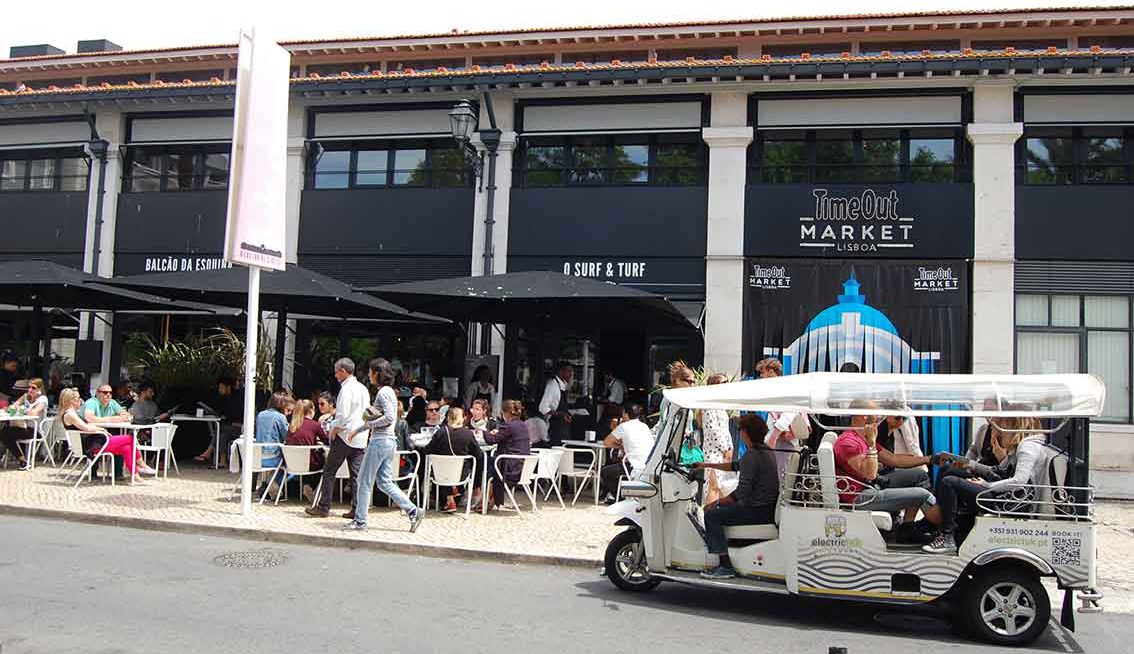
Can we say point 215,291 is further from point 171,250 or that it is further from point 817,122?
point 817,122

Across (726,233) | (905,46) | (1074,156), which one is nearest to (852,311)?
(726,233)

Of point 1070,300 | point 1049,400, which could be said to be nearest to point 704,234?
point 1070,300

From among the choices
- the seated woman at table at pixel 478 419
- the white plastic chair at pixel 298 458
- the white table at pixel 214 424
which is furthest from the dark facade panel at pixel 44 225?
the seated woman at table at pixel 478 419

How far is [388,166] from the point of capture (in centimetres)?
1638

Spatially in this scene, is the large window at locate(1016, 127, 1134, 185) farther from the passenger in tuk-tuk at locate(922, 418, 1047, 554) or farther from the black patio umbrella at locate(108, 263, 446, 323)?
the black patio umbrella at locate(108, 263, 446, 323)

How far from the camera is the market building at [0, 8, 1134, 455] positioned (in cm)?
1378

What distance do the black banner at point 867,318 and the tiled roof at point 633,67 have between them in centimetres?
317

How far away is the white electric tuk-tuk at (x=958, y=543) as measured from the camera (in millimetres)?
5895

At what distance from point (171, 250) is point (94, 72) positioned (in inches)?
194

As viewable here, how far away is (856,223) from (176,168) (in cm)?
1297

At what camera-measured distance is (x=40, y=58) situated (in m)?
18.8

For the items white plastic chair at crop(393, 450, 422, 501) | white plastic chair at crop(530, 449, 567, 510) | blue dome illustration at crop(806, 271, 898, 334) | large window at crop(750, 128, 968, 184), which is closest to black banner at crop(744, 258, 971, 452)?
blue dome illustration at crop(806, 271, 898, 334)

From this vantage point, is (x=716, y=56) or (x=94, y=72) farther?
(x=94, y=72)

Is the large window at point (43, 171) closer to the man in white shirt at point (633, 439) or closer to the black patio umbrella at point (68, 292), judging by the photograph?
the black patio umbrella at point (68, 292)
